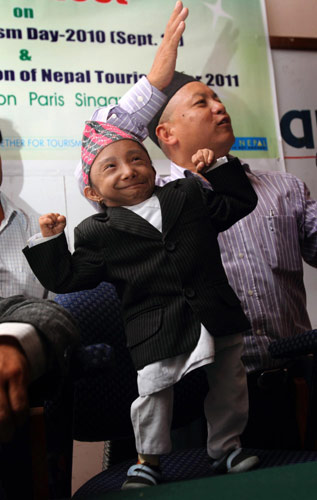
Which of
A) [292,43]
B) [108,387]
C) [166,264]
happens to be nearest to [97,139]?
[166,264]

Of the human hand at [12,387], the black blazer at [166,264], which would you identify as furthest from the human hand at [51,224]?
the human hand at [12,387]

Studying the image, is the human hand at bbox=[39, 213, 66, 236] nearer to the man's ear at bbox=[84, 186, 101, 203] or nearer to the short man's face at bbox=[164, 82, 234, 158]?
the man's ear at bbox=[84, 186, 101, 203]

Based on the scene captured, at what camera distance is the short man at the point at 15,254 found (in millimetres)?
1438

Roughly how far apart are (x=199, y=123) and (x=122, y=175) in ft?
2.09

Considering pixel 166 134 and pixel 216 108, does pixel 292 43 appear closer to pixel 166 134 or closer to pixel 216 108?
pixel 216 108

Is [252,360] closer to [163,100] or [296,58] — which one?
[163,100]

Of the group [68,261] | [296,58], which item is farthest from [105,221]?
Result: [296,58]

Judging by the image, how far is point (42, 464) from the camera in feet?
2.53

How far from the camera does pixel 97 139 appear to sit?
112 centimetres

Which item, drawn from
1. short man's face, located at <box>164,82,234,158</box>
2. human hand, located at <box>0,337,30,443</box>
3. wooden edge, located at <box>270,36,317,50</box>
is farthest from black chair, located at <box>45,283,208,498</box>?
wooden edge, located at <box>270,36,317,50</box>

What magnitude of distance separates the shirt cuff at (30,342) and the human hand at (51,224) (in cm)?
33

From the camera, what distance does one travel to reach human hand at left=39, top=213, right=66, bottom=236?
0.98 m

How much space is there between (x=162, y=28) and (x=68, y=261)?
1132mm

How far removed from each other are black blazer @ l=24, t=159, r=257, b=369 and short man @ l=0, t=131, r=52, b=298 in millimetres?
462
